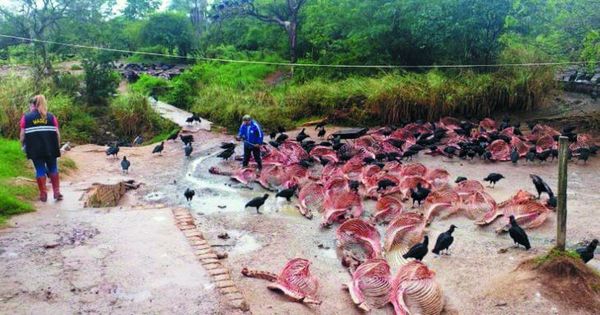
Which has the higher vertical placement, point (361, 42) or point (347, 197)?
point (361, 42)

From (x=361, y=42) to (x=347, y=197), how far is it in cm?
1449

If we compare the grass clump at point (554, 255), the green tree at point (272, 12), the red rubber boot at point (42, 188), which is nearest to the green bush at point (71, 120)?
the red rubber boot at point (42, 188)

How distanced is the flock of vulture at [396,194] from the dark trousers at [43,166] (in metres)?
3.63

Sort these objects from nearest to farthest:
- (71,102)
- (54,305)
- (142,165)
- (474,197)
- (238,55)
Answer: (54,305) < (474,197) < (142,165) < (71,102) < (238,55)

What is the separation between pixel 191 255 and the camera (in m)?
7.05

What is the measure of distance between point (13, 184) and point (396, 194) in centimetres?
770

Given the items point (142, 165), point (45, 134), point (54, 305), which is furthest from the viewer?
point (142, 165)

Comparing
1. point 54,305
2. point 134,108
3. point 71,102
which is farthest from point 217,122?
point 54,305

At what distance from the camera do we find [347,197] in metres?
10.9

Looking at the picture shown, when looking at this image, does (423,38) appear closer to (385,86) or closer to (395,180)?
(385,86)

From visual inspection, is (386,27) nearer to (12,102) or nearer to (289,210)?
(289,210)

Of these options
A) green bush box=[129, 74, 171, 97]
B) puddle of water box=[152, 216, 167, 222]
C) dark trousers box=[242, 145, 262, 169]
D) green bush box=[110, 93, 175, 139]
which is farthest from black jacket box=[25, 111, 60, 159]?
green bush box=[129, 74, 171, 97]

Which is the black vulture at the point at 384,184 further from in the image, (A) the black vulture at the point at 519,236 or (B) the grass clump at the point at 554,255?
(B) the grass clump at the point at 554,255

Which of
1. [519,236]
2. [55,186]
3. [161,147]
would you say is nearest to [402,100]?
[161,147]
